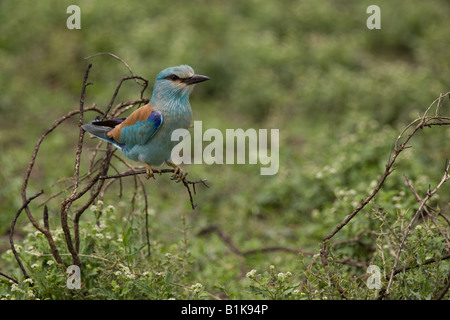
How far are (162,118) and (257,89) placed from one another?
464 centimetres

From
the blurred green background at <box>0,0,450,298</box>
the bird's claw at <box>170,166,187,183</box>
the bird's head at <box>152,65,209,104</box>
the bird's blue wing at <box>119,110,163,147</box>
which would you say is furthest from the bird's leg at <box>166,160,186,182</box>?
the blurred green background at <box>0,0,450,298</box>

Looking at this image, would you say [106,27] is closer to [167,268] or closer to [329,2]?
[329,2]

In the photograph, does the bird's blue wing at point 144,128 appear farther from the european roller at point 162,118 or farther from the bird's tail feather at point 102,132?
the bird's tail feather at point 102,132

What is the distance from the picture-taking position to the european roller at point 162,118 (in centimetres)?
315

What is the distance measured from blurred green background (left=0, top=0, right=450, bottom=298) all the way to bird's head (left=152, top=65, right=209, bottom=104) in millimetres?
1476

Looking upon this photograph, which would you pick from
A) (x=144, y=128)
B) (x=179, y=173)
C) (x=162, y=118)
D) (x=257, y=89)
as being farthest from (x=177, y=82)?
(x=257, y=89)

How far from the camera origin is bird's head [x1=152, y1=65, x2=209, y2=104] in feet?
10.3

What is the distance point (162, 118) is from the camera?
3195mm

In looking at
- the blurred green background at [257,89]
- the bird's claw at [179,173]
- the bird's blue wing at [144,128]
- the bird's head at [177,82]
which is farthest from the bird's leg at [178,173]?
the blurred green background at [257,89]

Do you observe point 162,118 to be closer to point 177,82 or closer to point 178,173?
point 177,82

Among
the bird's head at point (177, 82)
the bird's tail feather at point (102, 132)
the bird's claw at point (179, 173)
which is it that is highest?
the bird's head at point (177, 82)

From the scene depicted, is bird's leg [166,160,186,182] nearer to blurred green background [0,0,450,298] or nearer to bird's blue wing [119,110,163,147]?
bird's blue wing [119,110,163,147]
